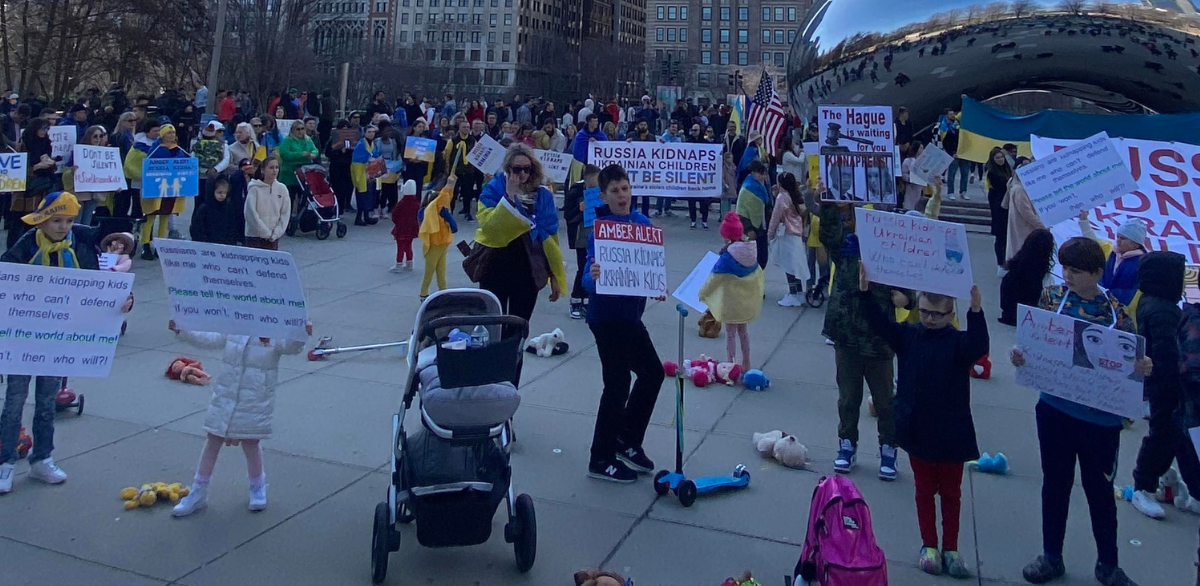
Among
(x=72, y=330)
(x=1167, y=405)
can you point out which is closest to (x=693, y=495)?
(x=1167, y=405)

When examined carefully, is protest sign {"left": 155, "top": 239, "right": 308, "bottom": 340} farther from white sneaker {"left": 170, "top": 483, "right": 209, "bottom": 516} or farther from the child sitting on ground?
the child sitting on ground

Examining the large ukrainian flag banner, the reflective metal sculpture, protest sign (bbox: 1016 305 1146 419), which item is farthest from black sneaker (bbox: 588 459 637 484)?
the reflective metal sculpture

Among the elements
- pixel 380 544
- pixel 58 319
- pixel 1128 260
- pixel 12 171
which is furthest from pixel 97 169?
pixel 1128 260

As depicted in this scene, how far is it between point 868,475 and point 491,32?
130m

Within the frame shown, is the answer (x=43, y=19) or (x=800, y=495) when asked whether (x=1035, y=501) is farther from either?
(x=43, y=19)

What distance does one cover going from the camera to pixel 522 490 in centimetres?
568

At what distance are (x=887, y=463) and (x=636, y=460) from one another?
150 cm

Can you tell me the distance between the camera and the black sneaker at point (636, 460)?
19.6 feet

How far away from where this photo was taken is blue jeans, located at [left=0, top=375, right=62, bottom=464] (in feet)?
17.7

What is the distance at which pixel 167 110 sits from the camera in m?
21.0

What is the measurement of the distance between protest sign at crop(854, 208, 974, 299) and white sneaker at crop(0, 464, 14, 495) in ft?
15.1

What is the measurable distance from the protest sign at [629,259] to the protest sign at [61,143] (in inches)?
348

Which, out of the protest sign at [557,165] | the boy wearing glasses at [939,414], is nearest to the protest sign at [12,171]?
the protest sign at [557,165]

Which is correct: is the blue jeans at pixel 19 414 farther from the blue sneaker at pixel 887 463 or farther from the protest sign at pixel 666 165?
the protest sign at pixel 666 165
